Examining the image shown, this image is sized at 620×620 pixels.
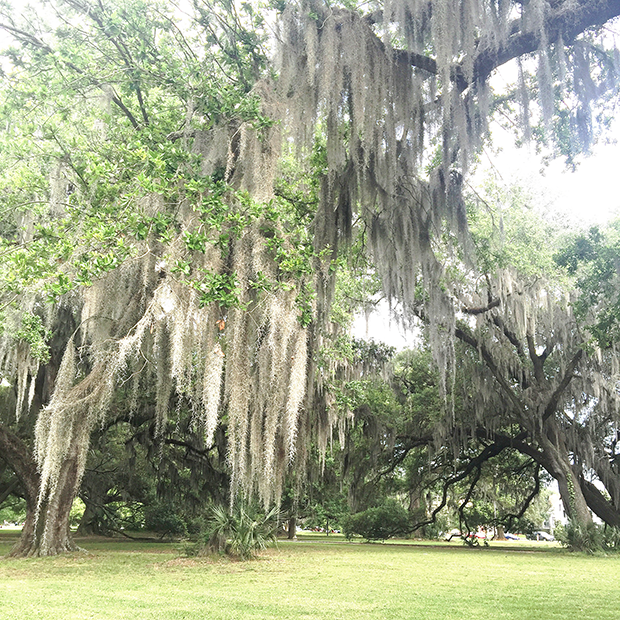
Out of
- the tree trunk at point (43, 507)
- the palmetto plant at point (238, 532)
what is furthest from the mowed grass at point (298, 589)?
the tree trunk at point (43, 507)

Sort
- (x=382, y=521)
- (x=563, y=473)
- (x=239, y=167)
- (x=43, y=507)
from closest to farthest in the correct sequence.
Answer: (x=239, y=167) → (x=43, y=507) → (x=563, y=473) → (x=382, y=521)

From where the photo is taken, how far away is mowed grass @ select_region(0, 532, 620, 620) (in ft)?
15.1

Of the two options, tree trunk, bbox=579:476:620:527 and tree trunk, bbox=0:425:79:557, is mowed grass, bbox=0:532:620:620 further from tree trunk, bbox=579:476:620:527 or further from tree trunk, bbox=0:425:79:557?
tree trunk, bbox=579:476:620:527

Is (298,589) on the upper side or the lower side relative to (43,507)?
lower

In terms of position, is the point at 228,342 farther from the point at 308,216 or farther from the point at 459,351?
the point at 459,351

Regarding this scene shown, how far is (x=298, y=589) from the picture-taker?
6.08m

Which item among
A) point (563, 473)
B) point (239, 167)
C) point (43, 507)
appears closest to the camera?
point (239, 167)

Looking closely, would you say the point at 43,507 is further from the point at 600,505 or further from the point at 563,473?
the point at 600,505

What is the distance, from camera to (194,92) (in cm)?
622

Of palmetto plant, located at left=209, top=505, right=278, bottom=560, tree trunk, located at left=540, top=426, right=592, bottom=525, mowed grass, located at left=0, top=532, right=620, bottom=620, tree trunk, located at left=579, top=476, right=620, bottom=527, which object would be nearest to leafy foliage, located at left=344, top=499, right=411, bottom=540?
tree trunk, located at left=540, top=426, right=592, bottom=525

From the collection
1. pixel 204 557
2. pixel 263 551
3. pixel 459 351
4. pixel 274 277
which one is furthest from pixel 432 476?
pixel 274 277

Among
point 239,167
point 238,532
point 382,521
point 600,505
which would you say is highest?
point 239,167

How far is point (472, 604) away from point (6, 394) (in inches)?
497

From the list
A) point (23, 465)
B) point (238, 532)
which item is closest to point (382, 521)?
point (238, 532)
